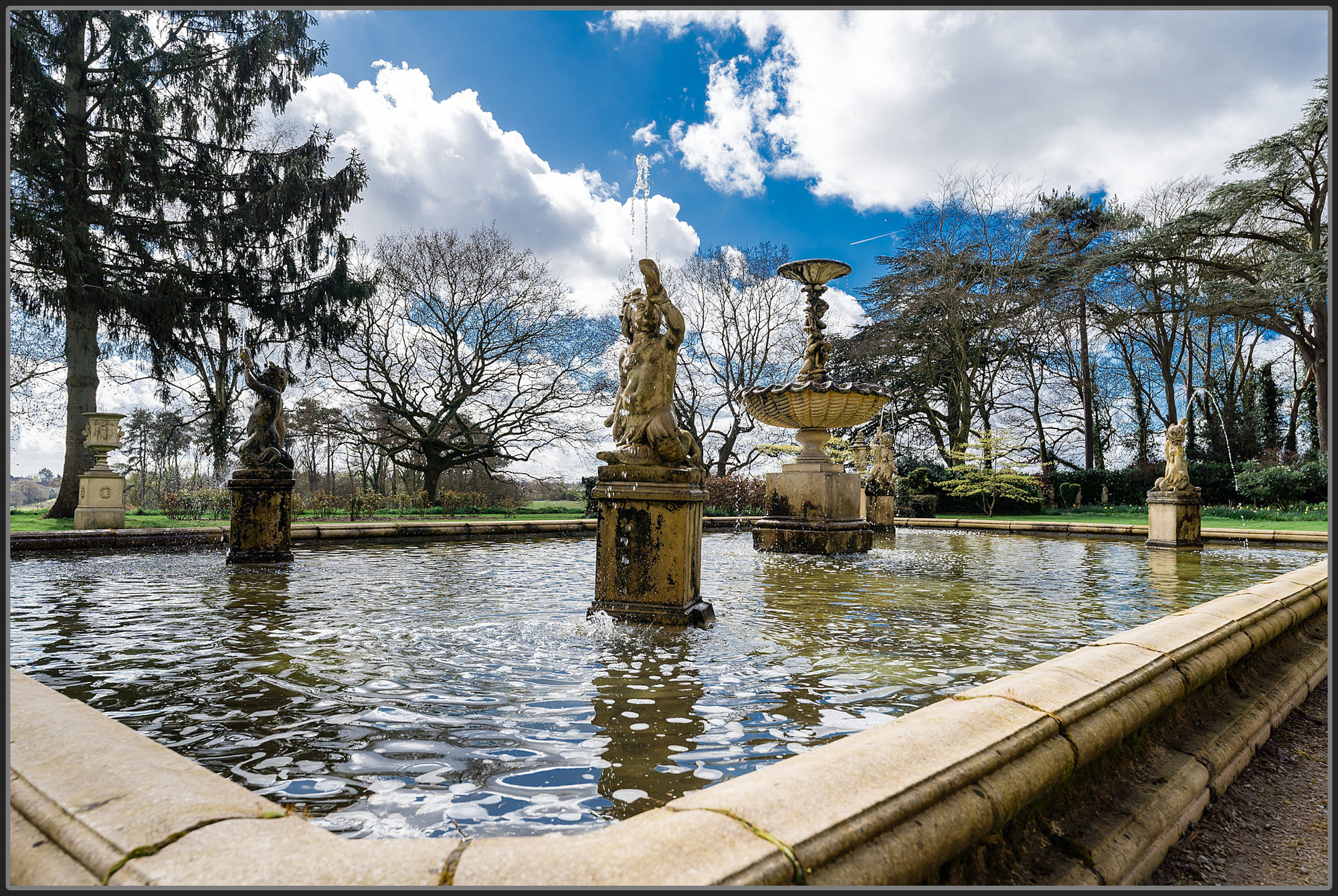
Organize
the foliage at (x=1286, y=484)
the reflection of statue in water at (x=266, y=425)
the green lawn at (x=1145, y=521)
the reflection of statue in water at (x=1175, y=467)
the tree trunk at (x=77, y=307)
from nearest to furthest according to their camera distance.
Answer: the reflection of statue in water at (x=266, y=425) < the reflection of statue in water at (x=1175, y=467) < the green lawn at (x=1145, y=521) < the tree trunk at (x=77, y=307) < the foliage at (x=1286, y=484)

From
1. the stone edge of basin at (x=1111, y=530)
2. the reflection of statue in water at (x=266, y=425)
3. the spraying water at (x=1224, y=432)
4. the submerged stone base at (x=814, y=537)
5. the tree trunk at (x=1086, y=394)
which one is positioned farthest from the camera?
the tree trunk at (x=1086, y=394)

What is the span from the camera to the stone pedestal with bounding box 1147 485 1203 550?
440 inches

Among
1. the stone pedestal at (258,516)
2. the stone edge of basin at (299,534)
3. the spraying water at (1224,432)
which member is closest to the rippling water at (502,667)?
the stone pedestal at (258,516)

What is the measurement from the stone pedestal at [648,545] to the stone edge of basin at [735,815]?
2.60 meters

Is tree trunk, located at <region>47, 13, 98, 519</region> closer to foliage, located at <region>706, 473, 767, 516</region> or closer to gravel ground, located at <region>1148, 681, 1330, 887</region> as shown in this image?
foliage, located at <region>706, 473, 767, 516</region>

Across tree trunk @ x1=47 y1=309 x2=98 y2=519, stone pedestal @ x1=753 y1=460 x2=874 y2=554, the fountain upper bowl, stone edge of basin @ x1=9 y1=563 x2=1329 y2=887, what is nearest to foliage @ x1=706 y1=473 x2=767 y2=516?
the fountain upper bowl

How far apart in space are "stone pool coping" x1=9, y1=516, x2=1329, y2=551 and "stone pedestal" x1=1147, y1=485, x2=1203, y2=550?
1639 mm

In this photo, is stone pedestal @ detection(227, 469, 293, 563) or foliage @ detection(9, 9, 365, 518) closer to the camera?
stone pedestal @ detection(227, 469, 293, 563)

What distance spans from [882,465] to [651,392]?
1043cm

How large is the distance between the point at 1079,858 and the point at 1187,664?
145 centimetres

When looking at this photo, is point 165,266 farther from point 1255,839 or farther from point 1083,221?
point 1083,221

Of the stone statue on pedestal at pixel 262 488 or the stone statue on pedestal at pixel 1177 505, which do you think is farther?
the stone statue on pedestal at pixel 1177 505

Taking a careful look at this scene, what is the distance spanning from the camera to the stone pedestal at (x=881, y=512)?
14.1 metres

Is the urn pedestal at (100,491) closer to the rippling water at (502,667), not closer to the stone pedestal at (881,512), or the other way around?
the rippling water at (502,667)
